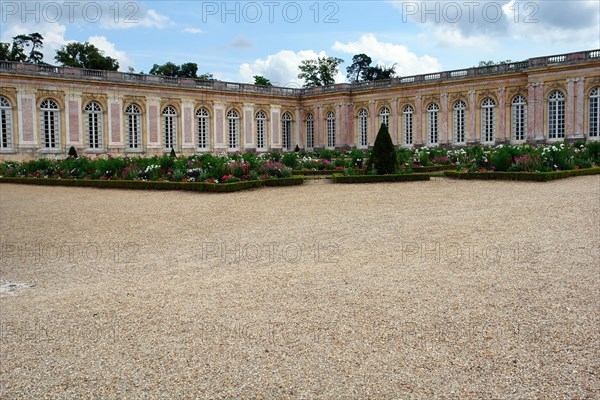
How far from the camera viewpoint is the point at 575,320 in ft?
14.0

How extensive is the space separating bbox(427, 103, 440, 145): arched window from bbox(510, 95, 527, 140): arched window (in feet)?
15.3

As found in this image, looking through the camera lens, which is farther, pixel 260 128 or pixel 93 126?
pixel 260 128

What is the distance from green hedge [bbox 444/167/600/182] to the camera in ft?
45.3

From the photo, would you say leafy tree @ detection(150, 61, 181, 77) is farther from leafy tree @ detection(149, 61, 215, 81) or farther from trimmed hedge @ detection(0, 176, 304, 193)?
trimmed hedge @ detection(0, 176, 304, 193)

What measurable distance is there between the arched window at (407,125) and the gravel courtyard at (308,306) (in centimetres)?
2735

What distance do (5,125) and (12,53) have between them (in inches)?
810

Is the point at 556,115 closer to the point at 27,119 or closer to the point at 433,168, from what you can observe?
the point at 433,168

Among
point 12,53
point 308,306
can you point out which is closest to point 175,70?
point 12,53

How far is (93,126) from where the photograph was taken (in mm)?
32031

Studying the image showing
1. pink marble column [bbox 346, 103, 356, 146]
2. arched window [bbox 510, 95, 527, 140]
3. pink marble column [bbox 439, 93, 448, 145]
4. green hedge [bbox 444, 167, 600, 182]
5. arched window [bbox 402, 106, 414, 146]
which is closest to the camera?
green hedge [bbox 444, 167, 600, 182]

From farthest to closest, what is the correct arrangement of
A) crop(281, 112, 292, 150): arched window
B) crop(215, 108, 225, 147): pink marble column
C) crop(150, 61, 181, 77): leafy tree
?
crop(150, 61, 181, 77): leafy tree
crop(281, 112, 292, 150): arched window
crop(215, 108, 225, 147): pink marble column

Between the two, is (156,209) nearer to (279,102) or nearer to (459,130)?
(459,130)

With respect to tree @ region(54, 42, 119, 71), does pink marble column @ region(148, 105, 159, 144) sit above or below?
below

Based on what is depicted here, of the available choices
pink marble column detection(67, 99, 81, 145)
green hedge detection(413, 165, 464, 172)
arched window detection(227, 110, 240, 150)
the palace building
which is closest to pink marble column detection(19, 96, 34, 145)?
the palace building
